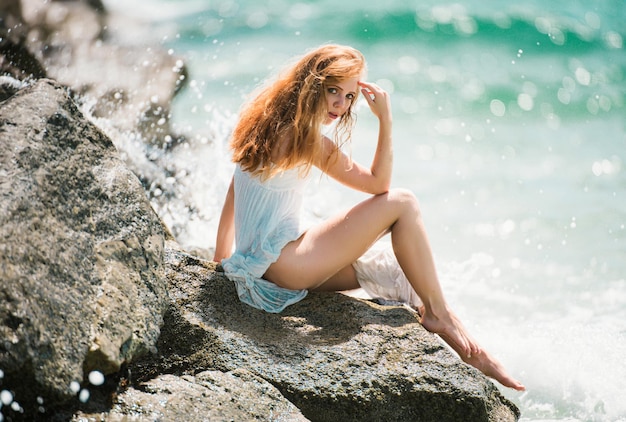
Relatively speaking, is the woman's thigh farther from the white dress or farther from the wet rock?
the wet rock

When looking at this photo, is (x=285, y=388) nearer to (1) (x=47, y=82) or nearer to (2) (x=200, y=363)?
(2) (x=200, y=363)

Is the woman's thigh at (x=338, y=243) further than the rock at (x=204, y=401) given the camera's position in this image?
Yes

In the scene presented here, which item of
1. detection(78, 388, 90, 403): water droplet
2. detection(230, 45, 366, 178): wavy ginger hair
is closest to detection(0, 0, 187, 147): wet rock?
detection(230, 45, 366, 178): wavy ginger hair

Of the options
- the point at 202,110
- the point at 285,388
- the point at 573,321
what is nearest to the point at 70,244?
the point at 285,388

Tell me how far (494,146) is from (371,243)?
597 centimetres

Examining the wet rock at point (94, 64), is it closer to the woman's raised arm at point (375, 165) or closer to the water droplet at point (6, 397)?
the woman's raised arm at point (375, 165)

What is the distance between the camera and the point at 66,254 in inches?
113

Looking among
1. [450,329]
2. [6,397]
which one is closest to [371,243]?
[450,329]

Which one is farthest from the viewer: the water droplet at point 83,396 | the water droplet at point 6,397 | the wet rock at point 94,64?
the wet rock at point 94,64

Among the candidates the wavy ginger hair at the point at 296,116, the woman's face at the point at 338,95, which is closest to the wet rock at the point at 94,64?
the wavy ginger hair at the point at 296,116

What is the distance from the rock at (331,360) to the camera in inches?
130

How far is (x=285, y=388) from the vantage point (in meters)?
3.27

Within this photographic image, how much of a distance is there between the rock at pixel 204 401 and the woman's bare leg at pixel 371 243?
2.50 feet

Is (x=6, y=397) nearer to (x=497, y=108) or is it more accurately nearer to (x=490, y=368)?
(x=490, y=368)
